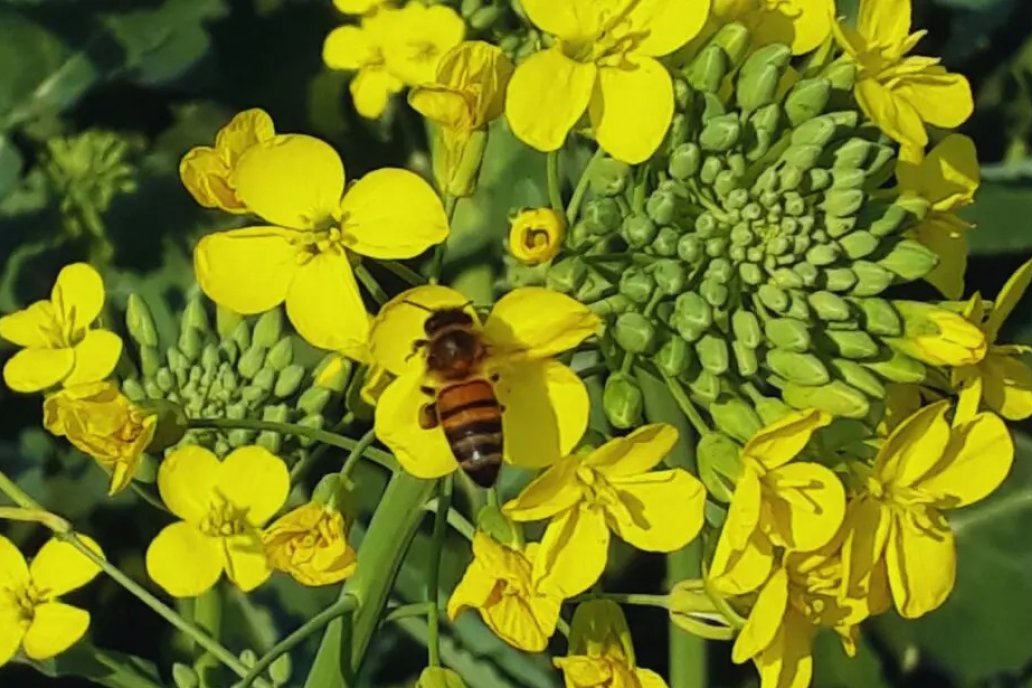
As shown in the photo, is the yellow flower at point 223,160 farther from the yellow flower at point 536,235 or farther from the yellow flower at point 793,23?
the yellow flower at point 793,23

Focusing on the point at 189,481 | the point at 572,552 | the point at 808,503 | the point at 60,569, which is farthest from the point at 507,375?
the point at 60,569

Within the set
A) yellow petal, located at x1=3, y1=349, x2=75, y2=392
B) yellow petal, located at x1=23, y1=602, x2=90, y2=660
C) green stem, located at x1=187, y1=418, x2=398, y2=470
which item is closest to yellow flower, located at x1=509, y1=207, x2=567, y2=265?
green stem, located at x1=187, y1=418, x2=398, y2=470

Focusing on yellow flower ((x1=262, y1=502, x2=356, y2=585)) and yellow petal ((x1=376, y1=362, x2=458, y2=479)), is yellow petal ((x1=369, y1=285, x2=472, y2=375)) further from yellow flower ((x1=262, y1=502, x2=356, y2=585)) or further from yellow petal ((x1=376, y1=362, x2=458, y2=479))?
yellow flower ((x1=262, y1=502, x2=356, y2=585))

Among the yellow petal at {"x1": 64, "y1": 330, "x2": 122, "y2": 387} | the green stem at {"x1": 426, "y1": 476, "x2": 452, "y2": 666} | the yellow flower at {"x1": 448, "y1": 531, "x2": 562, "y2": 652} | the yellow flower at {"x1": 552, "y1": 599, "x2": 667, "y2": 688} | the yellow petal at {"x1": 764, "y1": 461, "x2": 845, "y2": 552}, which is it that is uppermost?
the yellow petal at {"x1": 764, "y1": 461, "x2": 845, "y2": 552}

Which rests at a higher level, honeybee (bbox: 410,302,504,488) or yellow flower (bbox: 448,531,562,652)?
honeybee (bbox: 410,302,504,488)

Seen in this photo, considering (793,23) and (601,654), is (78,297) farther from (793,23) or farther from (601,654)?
(793,23)

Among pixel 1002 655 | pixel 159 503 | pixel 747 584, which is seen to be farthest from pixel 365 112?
pixel 1002 655

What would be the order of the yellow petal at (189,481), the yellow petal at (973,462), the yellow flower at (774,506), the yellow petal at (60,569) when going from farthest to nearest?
the yellow petal at (60,569), the yellow petal at (189,481), the yellow petal at (973,462), the yellow flower at (774,506)

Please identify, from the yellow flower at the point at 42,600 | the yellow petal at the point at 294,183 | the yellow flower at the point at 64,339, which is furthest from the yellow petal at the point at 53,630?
the yellow petal at the point at 294,183
